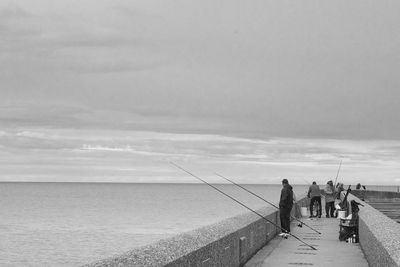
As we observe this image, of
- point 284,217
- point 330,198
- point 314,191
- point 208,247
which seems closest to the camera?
point 208,247

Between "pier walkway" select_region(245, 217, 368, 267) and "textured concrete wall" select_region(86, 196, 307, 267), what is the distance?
0.30 metres

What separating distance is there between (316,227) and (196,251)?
42.6 feet

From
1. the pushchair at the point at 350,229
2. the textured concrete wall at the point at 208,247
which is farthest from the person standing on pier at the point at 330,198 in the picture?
the textured concrete wall at the point at 208,247

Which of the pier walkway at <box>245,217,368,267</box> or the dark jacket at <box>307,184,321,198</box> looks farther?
the dark jacket at <box>307,184,321,198</box>

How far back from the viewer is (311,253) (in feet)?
44.4

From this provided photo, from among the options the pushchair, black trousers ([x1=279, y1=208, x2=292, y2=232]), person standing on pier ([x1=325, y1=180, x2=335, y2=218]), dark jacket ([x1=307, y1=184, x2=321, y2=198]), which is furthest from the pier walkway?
dark jacket ([x1=307, y1=184, x2=321, y2=198])

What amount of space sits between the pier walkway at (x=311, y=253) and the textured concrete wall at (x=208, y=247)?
304 mm

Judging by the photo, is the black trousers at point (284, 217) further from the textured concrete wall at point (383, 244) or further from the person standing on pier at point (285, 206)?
the textured concrete wall at point (383, 244)

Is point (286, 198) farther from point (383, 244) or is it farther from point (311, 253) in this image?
point (383, 244)

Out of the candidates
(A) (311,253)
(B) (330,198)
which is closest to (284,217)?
(A) (311,253)

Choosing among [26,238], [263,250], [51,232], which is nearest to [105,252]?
[26,238]

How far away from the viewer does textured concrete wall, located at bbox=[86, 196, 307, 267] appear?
7.02 m

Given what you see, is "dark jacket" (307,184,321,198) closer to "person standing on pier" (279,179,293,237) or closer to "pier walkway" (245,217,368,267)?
"pier walkway" (245,217,368,267)

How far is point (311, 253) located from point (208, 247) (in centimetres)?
528
